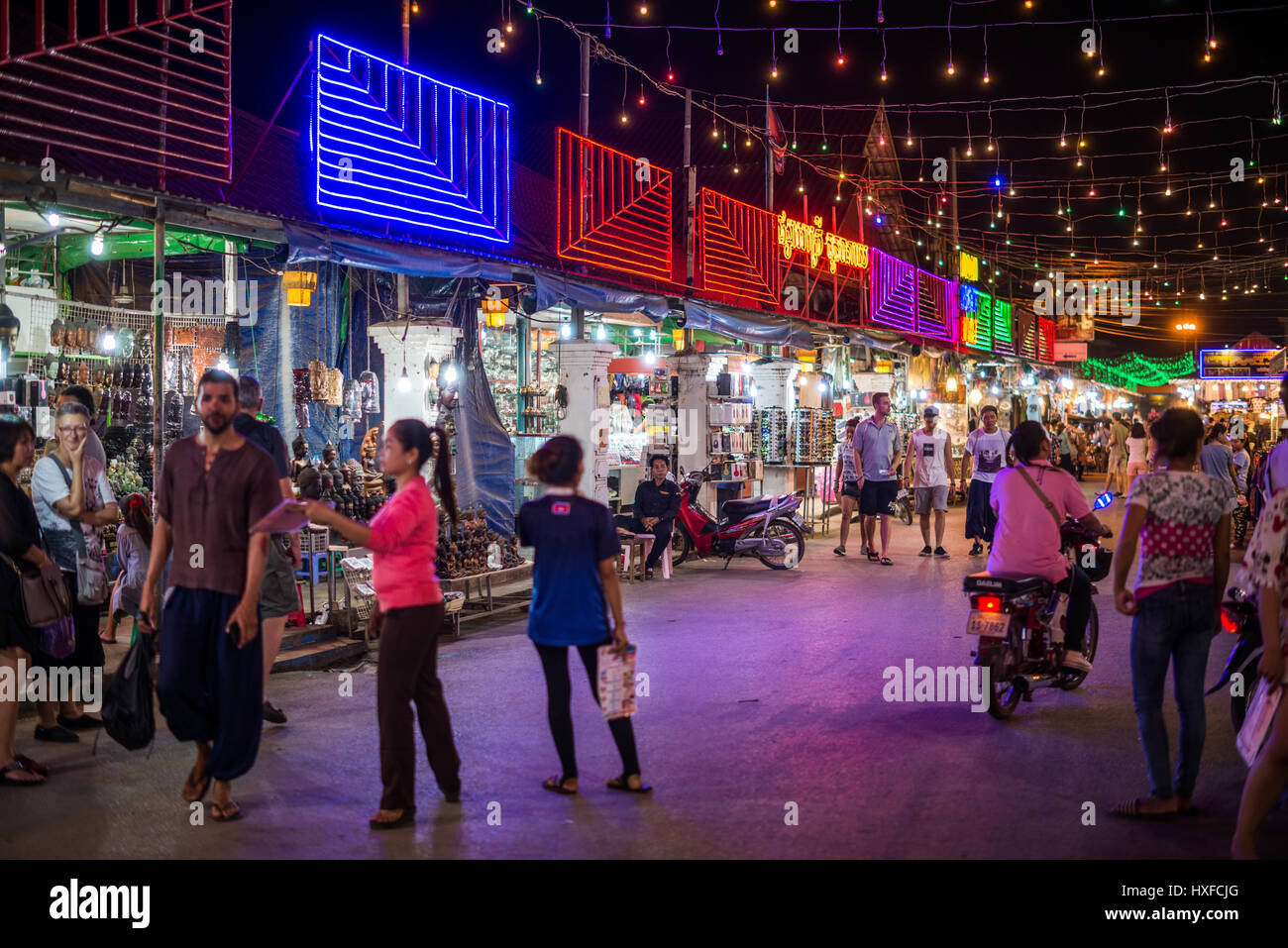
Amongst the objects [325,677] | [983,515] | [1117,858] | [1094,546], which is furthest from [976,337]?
[1117,858]

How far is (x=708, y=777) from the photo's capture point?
5.88 meters

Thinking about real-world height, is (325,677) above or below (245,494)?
below

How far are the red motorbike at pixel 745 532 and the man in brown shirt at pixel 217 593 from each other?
30.4 feet

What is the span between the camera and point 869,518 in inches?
605

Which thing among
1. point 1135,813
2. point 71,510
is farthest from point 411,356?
point 1135,813

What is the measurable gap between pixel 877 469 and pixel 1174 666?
9755 millimetres

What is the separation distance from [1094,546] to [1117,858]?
429cm

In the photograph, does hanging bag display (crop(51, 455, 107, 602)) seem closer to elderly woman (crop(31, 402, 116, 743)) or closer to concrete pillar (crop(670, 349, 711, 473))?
elderly woman (crop(31, 402, 116, 743))

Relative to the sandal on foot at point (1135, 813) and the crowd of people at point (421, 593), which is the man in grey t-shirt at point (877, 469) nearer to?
the crowd of people at point (421, 593)

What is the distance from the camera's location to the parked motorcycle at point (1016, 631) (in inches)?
273

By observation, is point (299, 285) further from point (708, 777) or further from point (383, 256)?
point (708, 777)

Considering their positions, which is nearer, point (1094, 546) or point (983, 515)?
point (1094, 546)

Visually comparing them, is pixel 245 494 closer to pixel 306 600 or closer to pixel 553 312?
pixel 306 600

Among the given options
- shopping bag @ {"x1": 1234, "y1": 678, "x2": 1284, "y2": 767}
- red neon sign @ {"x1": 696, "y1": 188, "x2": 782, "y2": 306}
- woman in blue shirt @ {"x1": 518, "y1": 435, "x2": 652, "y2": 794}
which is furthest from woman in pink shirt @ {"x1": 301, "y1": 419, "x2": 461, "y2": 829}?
red neon sign @ {"x1": 696, "y1": 188, "x2": 782, "y2": 306}
